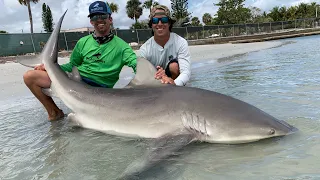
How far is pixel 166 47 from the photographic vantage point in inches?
188

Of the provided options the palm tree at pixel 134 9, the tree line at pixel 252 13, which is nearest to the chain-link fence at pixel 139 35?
the tree line at pixel 252 13

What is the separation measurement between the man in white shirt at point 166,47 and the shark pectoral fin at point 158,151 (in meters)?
1.57

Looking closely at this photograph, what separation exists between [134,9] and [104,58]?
231 ft

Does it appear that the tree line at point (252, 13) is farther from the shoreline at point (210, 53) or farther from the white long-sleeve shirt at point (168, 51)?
the white long-sleeve shirt at point (168, 51)

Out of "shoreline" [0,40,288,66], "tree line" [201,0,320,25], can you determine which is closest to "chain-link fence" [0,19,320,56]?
"shoreline" [0,40,288,66]

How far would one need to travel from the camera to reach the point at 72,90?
396 centimetres

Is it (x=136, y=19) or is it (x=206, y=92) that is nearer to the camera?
(x=206, y=92)

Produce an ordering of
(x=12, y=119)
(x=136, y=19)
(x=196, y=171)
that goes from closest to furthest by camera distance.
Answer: (x=196, y=171), (x=12, y=119), (x=136, y=19)

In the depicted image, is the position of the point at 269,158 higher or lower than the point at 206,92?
lower

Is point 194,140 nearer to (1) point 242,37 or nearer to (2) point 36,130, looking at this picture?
(2) point 36,130

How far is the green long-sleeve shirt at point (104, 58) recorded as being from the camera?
180 inches

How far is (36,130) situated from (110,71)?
1320 millimetres

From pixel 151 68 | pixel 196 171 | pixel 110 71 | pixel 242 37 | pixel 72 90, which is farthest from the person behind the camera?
pixel 242 37

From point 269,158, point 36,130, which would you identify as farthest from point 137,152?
point 36,130
